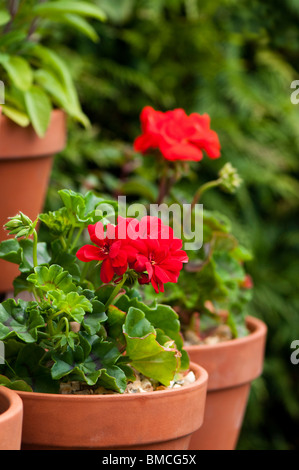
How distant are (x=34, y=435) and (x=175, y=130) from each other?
591 mm

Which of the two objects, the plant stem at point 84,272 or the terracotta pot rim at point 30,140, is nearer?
the plant stem at point 84,272

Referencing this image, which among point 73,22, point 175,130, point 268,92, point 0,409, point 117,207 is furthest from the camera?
point 268,92

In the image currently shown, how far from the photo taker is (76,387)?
93cm

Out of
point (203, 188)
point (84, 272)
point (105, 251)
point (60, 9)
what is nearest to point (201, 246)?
point (203, 188)

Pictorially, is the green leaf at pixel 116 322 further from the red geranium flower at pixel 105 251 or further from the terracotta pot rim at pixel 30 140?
the terracotta pot rim at pixel 30 140

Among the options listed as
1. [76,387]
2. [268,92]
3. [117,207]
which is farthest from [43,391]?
[268,92]

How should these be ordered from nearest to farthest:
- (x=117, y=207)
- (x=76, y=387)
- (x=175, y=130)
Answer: (x=76, y=387) < (x=117, y=207) < (x=175, y=130)

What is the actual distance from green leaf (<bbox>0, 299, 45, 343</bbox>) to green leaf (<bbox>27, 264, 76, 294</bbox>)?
0.10 ft

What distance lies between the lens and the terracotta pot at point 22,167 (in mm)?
1261

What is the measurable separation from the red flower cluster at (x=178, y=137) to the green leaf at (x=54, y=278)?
0.36 metres

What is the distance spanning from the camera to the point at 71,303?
84cm

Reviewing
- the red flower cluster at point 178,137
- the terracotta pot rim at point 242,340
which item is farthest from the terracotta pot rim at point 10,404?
the red flower cluster at point 178,137
